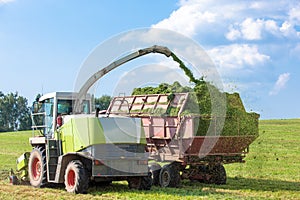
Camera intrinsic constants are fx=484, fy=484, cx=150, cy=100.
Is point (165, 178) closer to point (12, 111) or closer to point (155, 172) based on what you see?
point (155, 172)

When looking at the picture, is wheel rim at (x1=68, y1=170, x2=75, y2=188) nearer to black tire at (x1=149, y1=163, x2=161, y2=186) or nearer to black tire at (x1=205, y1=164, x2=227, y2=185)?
black tire at (x1=149, y1=163, x2=161, y2=186)

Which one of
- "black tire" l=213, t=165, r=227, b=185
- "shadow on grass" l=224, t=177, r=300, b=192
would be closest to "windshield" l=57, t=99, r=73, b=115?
"black tire" l=213, t=165, r=227, b=185

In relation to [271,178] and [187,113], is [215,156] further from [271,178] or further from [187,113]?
[271,178]

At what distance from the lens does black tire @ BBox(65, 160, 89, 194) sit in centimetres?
1253

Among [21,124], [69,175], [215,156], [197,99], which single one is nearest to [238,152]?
[215,156]

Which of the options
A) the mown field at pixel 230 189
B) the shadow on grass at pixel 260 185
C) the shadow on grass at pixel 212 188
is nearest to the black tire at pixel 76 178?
the mown field at pixel 230 189

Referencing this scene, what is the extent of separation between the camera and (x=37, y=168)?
49.0 ft

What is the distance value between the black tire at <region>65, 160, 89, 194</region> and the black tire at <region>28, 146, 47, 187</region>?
4.39 ft

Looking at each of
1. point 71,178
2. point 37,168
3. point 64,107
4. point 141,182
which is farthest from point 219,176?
point 37,168

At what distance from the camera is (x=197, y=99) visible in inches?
579

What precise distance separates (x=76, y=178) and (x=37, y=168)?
2.84 meters

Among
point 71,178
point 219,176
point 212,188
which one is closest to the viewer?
point 71,178

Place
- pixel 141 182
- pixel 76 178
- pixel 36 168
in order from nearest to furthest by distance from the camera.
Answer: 1. pixel 76 178
2. pixel 141 182
3. pixel 36 168

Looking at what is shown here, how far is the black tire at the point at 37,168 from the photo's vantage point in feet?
46.3
